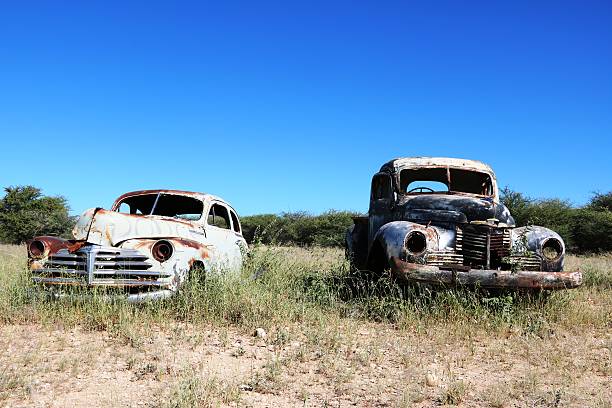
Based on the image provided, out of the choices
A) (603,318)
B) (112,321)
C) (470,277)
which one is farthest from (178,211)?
(603,318)

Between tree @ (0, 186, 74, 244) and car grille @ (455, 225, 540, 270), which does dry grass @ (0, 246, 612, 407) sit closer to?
car grille @ (455, 225, 540, 270)

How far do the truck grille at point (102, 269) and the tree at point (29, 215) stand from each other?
16832 mm

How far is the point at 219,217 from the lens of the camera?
842cm

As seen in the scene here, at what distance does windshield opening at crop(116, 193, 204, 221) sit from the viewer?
A: 25.3ft

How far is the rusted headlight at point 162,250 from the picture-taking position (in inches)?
235

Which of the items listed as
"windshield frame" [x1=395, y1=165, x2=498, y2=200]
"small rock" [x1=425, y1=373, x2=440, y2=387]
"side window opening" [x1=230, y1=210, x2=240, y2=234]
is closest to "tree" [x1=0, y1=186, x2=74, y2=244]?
"side window opening" [x1=230, y1=210, x2=240, y2=234]

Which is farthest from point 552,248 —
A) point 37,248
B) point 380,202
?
point 37,248

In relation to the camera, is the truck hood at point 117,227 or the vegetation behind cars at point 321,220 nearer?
the truck hood at point 117,227

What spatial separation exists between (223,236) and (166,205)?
0.97 meters

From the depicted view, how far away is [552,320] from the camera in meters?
6.16

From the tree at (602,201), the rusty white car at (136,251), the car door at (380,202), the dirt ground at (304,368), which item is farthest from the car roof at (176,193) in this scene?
the tree at (602,201)

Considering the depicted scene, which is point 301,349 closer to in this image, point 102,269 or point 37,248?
point 102,269

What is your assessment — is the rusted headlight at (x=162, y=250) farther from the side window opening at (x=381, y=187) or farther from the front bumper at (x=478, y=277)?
the side window opening at (x=381, y=187)

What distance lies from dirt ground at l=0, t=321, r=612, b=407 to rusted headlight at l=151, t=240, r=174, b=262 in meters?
0.98
